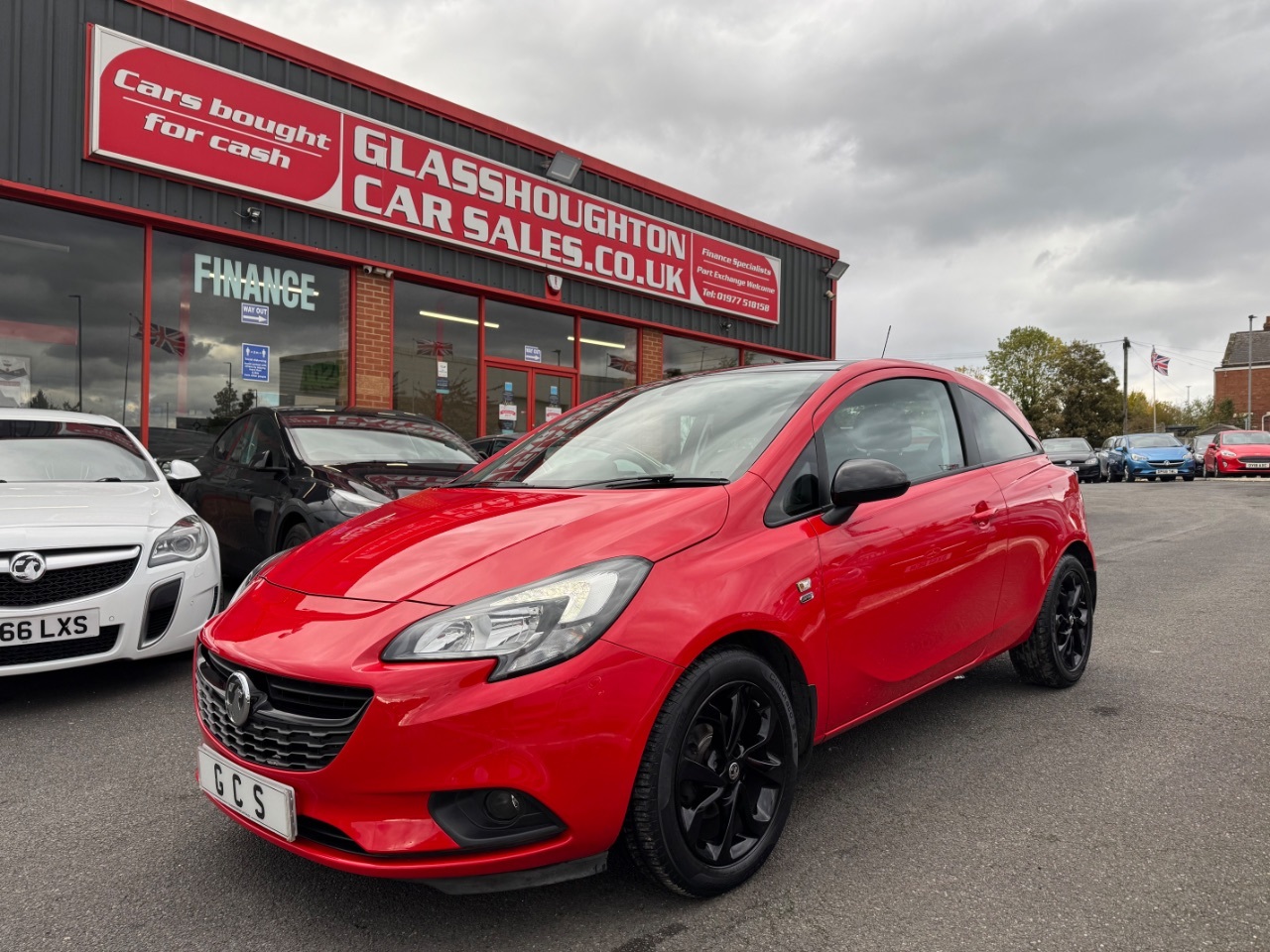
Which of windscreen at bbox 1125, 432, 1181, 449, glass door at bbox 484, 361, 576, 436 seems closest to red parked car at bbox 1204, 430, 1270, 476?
windscreen at bbox 1125, 432, 1181, 449

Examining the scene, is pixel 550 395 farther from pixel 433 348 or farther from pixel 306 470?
pixel 306 470

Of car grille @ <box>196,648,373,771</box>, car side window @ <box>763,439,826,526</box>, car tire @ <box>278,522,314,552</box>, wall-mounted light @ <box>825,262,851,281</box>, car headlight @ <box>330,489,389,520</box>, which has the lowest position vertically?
car grille @ <box>196,648,373,771</box>

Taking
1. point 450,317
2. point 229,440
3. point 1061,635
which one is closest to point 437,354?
point 450,317

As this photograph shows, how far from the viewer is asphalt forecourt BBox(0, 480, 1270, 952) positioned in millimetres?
2141

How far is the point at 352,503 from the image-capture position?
5.28 m

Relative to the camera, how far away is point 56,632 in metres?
3.82

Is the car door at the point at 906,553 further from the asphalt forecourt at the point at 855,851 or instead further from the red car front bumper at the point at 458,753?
the red car front bumper at the point at 458,753

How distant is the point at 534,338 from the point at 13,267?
6.35m

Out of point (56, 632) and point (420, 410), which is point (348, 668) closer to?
point (56, 632)

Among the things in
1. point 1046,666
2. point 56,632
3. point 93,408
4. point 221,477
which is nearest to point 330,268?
point 93,408

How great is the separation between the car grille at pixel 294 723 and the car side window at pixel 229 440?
5.19 meters

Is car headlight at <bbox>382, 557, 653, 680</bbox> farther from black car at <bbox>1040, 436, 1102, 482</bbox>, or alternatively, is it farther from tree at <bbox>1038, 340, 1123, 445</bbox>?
tree at <bbox>1038, 340, 1123, 445</bbox>

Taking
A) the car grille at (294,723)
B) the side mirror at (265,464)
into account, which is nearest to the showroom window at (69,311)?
the side mirror at (265,464)

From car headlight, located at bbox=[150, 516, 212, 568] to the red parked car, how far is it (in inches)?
1118
